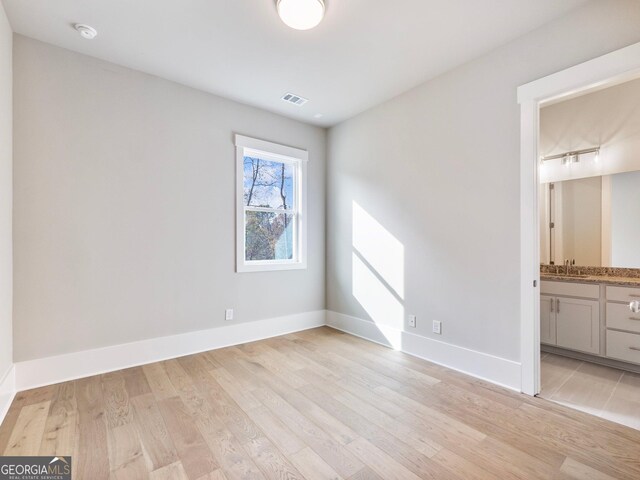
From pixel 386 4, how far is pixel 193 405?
10.3ft

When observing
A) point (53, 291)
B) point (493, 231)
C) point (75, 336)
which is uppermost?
point (493, 231)

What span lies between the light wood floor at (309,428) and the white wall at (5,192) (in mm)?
493

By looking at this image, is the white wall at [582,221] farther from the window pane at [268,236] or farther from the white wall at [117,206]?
the white wall at [117,206]

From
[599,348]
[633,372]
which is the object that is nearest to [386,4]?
[599,348]

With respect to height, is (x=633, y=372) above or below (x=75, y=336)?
below

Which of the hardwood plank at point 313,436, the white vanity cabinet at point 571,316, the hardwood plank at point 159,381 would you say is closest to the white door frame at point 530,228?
the white vanity cabinet at point 571,316

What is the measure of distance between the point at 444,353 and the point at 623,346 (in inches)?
63.2

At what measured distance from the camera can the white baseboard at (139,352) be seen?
246 centimetres

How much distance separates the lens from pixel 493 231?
2.58 m

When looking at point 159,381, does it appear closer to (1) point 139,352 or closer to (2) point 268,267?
(1) point 139,352

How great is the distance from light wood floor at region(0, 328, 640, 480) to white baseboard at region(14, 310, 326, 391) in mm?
104

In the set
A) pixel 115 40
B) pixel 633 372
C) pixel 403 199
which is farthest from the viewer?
pixel 403 199

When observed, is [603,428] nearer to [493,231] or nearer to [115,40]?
[493,231]

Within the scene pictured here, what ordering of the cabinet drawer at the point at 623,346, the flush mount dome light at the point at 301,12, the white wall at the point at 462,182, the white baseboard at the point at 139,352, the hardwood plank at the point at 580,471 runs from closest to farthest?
the hardwood plank at the point at 580,471, the flush mount dome light at the point at 301,12, the white wall at the point at 462,182, the white baseboard at the point at 139,352, the cabinet drawer at the point at 623,346
